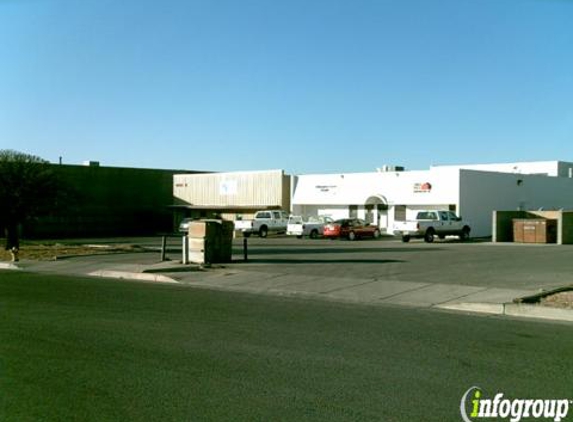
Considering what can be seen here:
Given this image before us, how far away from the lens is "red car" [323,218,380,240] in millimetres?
50219

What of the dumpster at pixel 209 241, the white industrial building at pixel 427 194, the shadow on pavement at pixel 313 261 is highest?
the white industrial building at pixel 427 194

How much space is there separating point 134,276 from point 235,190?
43.0 meters

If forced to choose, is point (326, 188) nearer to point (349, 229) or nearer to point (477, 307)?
point (349, 229)

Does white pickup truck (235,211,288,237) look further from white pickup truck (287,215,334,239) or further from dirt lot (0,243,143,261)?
dirt lot (0,243,143,261)

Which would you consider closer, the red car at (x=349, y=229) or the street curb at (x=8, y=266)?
the street curb at (x=8, y=266)

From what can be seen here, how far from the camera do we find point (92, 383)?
26.3 feet

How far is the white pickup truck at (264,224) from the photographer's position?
55.5 metres

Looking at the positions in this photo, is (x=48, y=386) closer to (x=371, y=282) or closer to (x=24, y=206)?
(x=371, y=282)

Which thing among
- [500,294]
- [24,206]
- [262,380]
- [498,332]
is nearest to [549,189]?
[24,206]

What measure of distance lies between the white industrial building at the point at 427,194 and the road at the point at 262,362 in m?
37.4

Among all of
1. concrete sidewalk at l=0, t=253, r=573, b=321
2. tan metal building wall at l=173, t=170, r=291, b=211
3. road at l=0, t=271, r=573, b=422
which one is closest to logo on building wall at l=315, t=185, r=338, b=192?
tan metal building wall at l=173, t=170, r=291, b=211

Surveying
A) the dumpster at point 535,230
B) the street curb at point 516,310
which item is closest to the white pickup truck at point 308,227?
the dumpster at point 535,230

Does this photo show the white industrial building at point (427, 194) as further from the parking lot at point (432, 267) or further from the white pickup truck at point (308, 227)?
the parking lot at point (432, 267)

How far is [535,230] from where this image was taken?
1758 inches
